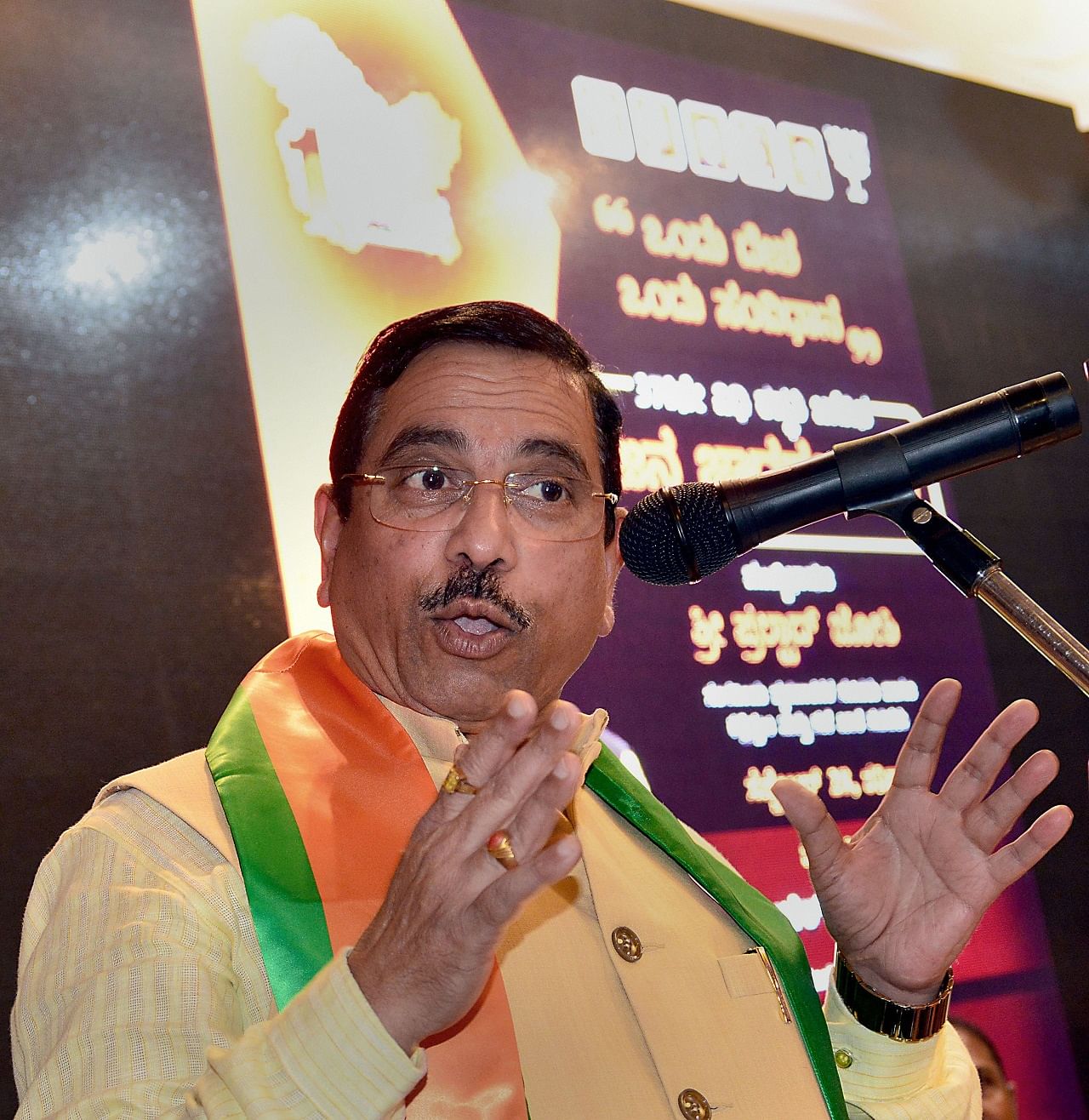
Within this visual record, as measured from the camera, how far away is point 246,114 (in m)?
3.12

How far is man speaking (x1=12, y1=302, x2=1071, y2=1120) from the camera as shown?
1.10 meters

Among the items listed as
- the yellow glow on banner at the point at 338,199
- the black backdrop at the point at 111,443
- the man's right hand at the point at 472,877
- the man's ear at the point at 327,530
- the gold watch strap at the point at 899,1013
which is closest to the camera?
the man's right hand at the point at 472,877

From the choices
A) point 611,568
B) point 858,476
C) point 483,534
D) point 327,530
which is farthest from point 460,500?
point 858,476

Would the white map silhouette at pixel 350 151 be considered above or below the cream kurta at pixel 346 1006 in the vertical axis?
above

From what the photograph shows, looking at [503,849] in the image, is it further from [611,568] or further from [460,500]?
[611,568]

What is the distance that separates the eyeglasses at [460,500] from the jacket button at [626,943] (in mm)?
515

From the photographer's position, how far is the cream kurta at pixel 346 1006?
112cm

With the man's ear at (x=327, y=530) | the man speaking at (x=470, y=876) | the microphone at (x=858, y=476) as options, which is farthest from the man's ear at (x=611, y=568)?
the microphone at (x=858, y=476)

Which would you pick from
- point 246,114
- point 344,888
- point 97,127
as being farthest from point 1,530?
point 344,888

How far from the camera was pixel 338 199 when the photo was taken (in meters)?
3.17

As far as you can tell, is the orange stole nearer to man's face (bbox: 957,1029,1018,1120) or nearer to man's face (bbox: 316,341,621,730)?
man's face (bbox: 316,341,621,730)

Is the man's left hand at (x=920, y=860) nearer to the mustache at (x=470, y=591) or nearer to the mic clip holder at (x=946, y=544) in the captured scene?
the mic clip holder at (x=946, y=544)

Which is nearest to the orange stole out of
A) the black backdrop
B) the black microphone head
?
the black microphone head

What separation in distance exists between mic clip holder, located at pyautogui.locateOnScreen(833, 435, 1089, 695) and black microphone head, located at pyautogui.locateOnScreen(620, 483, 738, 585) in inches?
5.5
